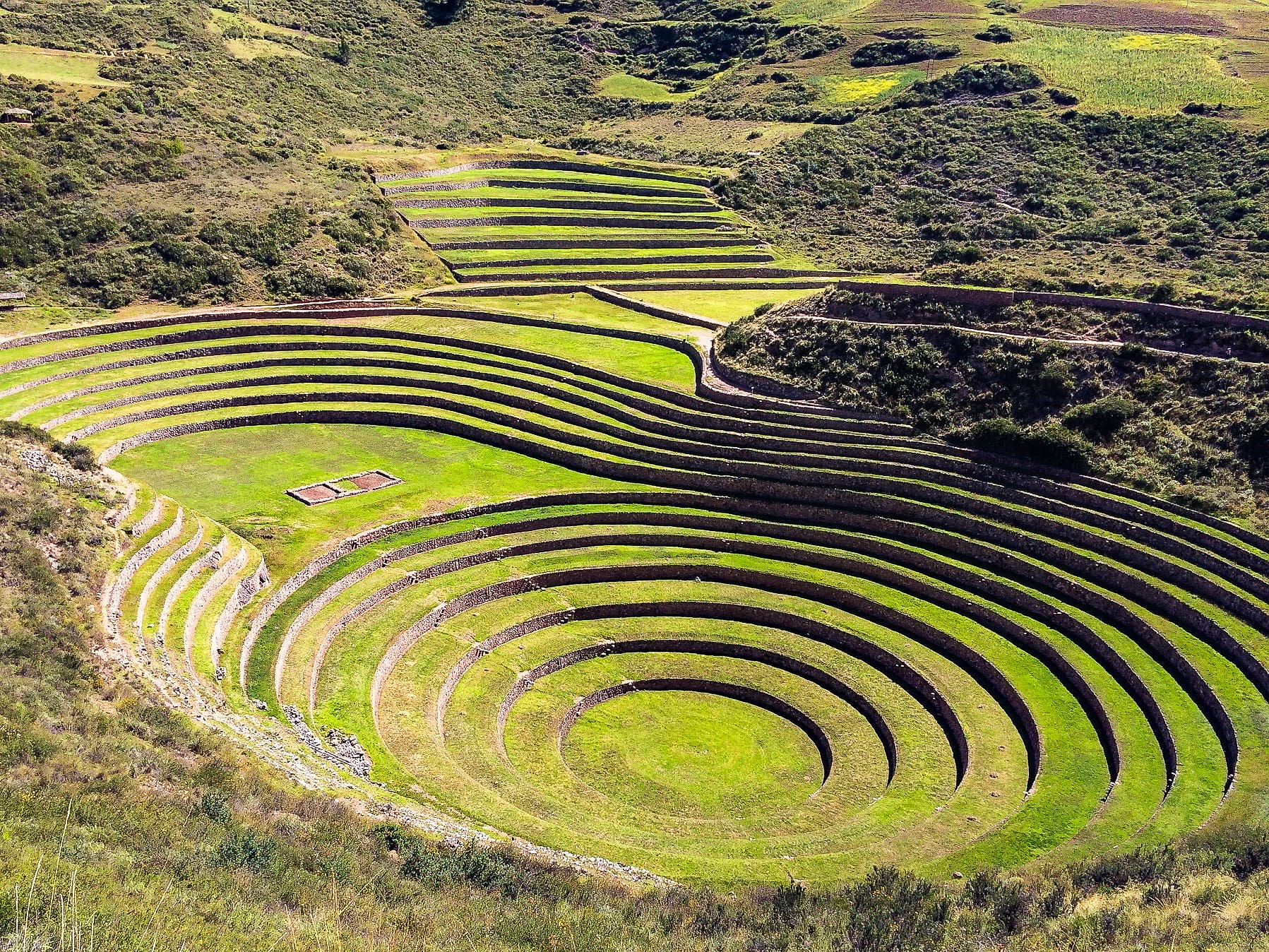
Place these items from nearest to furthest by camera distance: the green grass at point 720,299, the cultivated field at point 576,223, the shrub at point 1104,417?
the shrub at point 1104,417, the green grass at point 720,299, the cultivated field at point 576,223

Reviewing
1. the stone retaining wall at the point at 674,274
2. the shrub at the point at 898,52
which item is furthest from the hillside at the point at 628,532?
the shrub at the point at 898,52

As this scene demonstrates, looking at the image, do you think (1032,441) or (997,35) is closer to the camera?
(1032,441)

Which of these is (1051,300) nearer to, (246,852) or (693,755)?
(693,755)

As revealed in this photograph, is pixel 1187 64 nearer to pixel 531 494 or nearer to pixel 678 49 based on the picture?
pixel 678 49

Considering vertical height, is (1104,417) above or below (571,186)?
below

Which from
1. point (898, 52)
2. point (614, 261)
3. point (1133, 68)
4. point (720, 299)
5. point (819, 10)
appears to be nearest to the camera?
point (720, 299)

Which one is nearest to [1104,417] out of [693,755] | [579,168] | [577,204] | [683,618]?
[683,618]

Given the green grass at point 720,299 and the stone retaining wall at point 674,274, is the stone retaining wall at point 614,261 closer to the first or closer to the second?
the stone retaining wall at point 674,274

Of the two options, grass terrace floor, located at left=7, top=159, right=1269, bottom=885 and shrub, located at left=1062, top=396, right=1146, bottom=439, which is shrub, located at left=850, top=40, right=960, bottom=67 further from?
shrub, located at left=1062, top=396, right=1146, bottom=439
